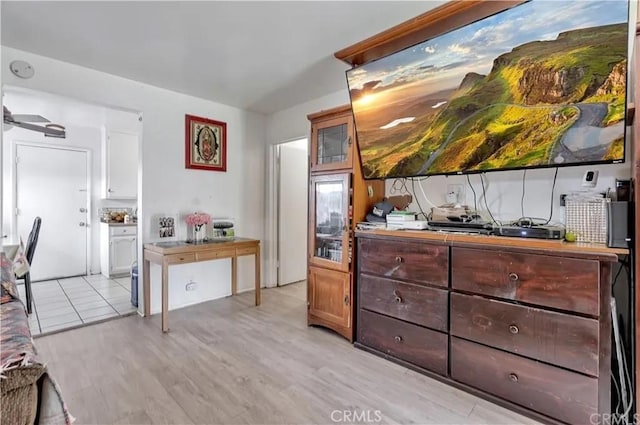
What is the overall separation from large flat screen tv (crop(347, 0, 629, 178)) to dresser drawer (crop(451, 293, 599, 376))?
0.91m

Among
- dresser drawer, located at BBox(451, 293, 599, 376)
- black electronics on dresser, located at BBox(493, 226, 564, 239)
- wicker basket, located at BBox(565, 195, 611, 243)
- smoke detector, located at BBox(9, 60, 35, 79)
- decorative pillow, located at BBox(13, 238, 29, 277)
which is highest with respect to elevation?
smoke detector, located at BBox(9, 60, 35, 79)

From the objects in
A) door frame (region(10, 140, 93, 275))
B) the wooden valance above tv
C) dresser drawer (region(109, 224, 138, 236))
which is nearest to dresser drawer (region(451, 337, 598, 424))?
the wooden valance above tv

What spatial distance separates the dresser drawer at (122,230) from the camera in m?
5.03

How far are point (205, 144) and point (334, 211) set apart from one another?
1.97m

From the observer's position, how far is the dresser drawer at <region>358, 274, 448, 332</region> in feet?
6.97

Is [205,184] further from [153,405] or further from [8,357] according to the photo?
[8,357]

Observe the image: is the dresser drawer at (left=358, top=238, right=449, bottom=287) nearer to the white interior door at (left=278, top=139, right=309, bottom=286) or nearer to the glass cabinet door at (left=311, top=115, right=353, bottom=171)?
the glass cabinet door at (left=311, top=115, right=353, bottom=171)

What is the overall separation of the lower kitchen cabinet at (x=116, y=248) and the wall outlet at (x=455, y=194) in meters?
4.98

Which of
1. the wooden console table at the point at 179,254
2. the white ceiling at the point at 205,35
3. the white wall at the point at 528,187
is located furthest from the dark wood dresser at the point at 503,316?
the wooden console table at the point at 179,254

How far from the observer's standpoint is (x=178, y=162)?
142 inches

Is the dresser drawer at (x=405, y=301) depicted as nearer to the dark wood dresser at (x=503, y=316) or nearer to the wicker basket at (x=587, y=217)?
the dark wood dresser at (x=503, y=316)

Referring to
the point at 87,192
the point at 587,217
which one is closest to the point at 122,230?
the point at 87,192

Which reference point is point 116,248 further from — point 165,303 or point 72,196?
point 165,303

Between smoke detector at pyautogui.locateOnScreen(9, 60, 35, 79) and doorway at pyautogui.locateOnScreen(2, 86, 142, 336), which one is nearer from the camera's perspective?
smoke detector at pyautogui.locateOnScreen(9, 60, 35, 79)
